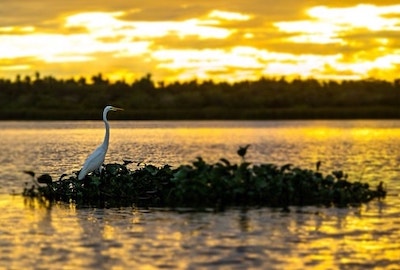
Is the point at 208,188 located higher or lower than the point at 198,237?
A: higher

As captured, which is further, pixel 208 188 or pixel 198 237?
pixel 208 188

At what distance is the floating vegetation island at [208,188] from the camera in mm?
21781

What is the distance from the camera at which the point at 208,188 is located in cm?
2184

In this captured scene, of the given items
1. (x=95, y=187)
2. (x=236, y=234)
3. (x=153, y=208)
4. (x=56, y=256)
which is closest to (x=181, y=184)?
(x=153, y=208)

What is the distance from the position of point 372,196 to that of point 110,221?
7.21m

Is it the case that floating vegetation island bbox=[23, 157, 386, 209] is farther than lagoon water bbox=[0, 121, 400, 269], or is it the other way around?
floating vegetation island bbox=[23, 157, 386, 209]

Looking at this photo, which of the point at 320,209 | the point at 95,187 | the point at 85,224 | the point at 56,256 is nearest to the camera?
the point at 56,256

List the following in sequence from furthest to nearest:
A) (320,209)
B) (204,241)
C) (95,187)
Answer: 1. (95,187)
2. (320,209)
3. (204,241)

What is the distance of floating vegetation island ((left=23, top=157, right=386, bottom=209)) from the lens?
2178 cm

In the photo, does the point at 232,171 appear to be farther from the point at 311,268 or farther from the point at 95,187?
the point at 311,268

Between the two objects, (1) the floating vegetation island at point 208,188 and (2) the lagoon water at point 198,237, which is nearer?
(2) the lagoon water at point 198,237

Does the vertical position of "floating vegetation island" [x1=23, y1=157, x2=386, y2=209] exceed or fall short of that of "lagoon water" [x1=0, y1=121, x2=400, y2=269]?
it exceeds it

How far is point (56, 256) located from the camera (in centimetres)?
1586

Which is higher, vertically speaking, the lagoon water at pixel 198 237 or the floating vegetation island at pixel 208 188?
the floating vegetation island at pixel 208 188
